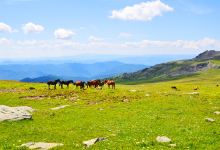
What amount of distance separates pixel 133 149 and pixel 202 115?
65.3 ft

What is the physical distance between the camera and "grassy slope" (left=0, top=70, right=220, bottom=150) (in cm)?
2716

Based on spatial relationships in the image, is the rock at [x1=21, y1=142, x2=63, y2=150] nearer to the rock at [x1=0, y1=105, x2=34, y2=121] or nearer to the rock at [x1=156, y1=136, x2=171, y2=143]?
the rock at [x1=156, y1=136, x2=171, y2=143]

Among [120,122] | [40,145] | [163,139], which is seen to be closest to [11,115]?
[120,122]

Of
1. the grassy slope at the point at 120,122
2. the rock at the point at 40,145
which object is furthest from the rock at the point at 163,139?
the rock at the point at 40,145

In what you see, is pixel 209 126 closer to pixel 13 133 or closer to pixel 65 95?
pixel 13 133

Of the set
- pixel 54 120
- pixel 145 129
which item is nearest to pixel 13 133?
pixel 54 120

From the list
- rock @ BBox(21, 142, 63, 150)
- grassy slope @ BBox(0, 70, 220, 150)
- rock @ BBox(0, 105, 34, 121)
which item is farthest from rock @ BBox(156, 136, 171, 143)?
rock @ BBox(0, 105, 34, 121)

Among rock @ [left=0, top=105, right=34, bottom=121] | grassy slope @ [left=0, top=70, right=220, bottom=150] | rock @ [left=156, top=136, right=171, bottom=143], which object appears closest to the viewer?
rock @ [left=156, top=136, right=171, bottom=143]

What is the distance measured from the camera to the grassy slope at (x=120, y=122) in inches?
1069

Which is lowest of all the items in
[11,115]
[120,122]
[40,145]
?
[40,145]

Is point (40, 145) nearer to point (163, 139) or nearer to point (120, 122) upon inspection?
point (163, 139)

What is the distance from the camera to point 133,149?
79.2 feet

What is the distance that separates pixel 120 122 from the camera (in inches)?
1467

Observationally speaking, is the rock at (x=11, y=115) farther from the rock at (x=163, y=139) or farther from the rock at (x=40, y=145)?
the rock at (x=163, y=139)
